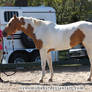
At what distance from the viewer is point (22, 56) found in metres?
10.7

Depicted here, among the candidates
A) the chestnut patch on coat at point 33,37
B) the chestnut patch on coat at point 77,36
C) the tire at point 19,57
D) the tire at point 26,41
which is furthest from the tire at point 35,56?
the chestnut patch on coat at point 77,36

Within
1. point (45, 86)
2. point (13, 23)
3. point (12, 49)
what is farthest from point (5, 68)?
point (45, 86)

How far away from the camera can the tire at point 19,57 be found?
10633 millimetres

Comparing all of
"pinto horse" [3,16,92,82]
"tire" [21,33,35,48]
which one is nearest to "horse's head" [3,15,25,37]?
"pinto horse" [3,16,92,82]

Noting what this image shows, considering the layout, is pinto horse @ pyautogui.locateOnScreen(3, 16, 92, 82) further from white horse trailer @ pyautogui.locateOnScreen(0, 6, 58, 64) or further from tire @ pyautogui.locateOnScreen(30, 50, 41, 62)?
tire @ pyautogui.locateOnScreen(30, 50, 41, 62)

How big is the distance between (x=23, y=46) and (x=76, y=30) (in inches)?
159

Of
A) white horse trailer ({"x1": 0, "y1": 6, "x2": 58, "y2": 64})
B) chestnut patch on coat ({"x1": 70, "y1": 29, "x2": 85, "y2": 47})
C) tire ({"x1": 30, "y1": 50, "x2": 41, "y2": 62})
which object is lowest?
tire ({"x1": 30, "y1": 50, "x2": 41, "y2": 62})

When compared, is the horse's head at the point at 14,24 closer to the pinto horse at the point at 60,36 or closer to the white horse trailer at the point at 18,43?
the pinto horse at the point at 60,36

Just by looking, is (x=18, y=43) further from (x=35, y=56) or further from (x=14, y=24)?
(x=14, y=24)

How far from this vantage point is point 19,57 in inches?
423

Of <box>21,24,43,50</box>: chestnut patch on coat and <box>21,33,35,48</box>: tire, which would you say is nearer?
<box>21,24,43,50</box>: chestnut patch on coat

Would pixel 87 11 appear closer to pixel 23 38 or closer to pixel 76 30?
pixel 23 38

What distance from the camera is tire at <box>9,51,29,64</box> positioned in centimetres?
1063

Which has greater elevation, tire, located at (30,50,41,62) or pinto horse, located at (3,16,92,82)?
pinto horse, located at (3,16,92,82)
